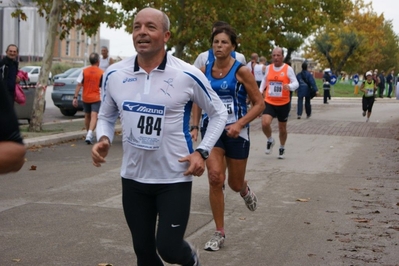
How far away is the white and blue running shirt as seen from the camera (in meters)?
4.76

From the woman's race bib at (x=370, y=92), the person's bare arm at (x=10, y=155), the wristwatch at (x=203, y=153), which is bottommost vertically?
the woman's race bib at (x=370, y=92)

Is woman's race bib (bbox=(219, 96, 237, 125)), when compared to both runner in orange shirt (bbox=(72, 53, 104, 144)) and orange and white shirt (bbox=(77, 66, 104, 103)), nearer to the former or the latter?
runner in orange shirt (bbox=(72, 53, 104, 144))

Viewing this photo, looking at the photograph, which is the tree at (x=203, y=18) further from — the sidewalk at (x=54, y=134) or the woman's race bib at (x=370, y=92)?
the woman's race bib at (x=370, y=92)

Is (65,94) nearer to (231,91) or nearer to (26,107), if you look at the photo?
(26,107)

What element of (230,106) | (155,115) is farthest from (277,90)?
(155,115)

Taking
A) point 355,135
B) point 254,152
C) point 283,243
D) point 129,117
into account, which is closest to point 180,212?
point 129,117

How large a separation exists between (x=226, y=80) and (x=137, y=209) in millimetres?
2748

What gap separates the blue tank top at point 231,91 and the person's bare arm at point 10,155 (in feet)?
14.7

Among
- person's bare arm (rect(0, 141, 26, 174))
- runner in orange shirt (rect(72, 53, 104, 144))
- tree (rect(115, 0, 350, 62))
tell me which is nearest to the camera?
person's bare arm (rect(0, 141, 26, 174))

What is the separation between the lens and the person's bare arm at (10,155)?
2811 millimetres

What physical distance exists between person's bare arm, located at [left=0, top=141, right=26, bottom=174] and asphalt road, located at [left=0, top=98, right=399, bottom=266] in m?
3.55

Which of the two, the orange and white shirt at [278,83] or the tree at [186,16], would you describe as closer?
the orange and white shirt at [278,83]

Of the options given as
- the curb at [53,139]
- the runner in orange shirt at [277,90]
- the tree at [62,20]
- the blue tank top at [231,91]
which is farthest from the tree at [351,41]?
the blue tank top at [231,91]

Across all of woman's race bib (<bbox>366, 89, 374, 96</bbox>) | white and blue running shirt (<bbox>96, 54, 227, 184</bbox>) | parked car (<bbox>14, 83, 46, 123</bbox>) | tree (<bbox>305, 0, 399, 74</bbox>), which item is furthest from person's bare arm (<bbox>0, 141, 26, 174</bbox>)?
tree (<bbox>305, 0, 399, 74</bbox>)
